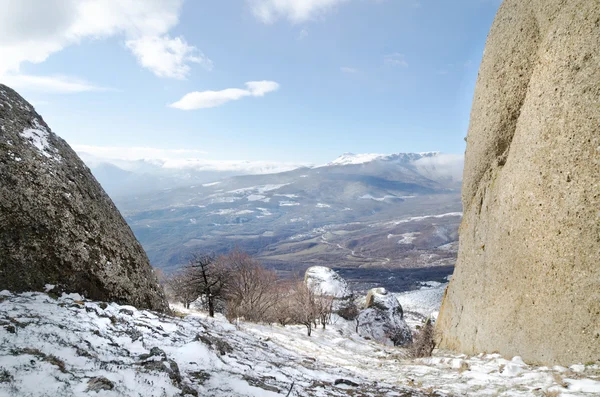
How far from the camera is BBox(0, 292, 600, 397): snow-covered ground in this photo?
15.2ft

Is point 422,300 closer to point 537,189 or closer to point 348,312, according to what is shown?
point 348,312

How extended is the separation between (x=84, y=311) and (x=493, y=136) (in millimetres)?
14982

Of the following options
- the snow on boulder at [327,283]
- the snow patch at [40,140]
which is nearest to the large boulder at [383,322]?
the snow on boulder at [327,283]

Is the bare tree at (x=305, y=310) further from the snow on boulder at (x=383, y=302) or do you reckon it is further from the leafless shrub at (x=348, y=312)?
the snow on boulder at (x=383, y=302)

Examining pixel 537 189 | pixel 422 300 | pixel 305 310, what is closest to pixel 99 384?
pixel 537 189

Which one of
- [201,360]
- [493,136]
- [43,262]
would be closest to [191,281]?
[43,262]

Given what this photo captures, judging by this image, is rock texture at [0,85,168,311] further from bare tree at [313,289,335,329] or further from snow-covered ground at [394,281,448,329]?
snow-covered ground at [394,281,448,329]

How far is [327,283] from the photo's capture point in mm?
57000

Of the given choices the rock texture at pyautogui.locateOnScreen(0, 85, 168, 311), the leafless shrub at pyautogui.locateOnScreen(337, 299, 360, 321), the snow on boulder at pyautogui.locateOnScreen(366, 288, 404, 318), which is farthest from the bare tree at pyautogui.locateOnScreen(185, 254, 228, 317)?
the leafless shrub at pyautogui.locateOnScreen(337, 299, 360, 321)

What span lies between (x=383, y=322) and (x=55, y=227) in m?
45.3

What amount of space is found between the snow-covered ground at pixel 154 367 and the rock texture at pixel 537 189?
1.35 metres

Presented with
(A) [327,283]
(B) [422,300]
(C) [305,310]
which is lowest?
(B) [422,300]

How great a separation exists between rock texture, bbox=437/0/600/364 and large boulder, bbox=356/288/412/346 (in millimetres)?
33571

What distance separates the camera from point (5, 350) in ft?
15.7
